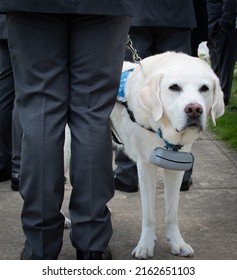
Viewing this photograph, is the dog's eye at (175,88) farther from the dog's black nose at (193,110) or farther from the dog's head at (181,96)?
the dog's black nose at (193,110)

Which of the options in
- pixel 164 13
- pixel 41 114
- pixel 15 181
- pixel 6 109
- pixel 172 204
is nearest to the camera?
pixel 41 114

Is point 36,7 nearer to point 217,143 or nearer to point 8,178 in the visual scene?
point 8,178

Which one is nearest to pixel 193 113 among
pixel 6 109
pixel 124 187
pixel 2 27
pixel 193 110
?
pixel 193 110

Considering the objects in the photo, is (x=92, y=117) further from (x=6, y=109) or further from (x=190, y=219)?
(x=6, y=109)

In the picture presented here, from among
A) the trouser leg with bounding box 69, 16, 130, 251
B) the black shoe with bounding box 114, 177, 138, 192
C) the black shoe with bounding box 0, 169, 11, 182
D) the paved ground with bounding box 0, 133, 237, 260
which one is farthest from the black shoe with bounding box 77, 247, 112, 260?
the black shoe with bounding box 0, 169, 11, 182

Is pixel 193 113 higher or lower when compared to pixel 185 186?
higher

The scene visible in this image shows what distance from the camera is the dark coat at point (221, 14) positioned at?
23.0 feet

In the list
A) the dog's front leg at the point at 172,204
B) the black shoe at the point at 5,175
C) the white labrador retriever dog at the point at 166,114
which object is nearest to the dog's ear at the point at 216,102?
the white labrador retriever dog at the point at 166,114

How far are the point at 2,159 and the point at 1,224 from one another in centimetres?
106

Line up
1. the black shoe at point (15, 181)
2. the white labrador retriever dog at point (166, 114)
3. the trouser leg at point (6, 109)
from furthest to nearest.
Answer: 1. the trouser leg at point (6, 109)
2. the black shoe at point (15, 181)
3. the white labrador retriever dog at point (166, 114)

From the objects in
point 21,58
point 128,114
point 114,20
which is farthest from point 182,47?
point 21,58

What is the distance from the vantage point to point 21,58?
2.54 meters

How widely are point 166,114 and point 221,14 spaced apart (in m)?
4.88

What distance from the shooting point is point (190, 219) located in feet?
11.9
